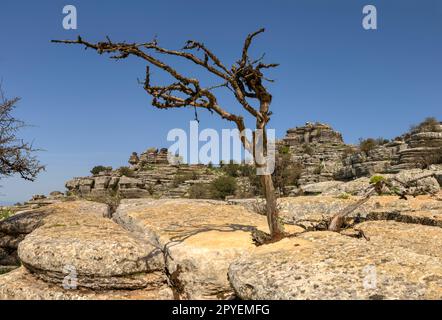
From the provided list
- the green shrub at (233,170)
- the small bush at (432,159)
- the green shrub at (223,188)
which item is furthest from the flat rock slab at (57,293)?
the green shrub at (233,170)

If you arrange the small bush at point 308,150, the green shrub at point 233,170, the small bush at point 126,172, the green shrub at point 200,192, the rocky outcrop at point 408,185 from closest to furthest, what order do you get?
the rocky outcrop at point 408,185, the green shrub at point 200,192, the green shrub at point 233,170, the small bush at point 126,172, the small bush at point 308,150

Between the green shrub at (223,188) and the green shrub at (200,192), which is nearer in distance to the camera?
the green shrub at (200,192)

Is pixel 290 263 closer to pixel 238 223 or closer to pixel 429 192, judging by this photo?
pixel 238 223

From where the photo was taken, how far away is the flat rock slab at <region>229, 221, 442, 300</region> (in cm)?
481

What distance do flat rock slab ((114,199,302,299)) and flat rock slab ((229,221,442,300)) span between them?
1.62 ft

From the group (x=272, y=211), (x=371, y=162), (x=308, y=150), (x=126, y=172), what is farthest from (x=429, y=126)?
(x=126, y=172)

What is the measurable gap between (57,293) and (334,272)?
4821mm

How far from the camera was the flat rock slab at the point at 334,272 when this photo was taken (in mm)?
4812

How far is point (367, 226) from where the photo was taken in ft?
32.1

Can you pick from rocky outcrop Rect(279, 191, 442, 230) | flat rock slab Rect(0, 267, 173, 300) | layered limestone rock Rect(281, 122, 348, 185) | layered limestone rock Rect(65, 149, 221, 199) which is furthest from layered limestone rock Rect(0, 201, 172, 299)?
layered limestone rock Rect(65, 149, 221, 199)

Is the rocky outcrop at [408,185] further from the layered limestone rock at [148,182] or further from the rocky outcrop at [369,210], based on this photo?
the layered limestone rock at [148,182]

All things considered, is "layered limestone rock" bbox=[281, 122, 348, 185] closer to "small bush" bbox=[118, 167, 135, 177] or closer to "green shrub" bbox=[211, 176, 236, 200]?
"green shrub" bbox=[211, 176, 236, 200]

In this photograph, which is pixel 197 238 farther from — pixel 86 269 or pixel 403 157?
pixel 403 157

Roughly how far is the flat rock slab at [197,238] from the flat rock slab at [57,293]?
0.40m
